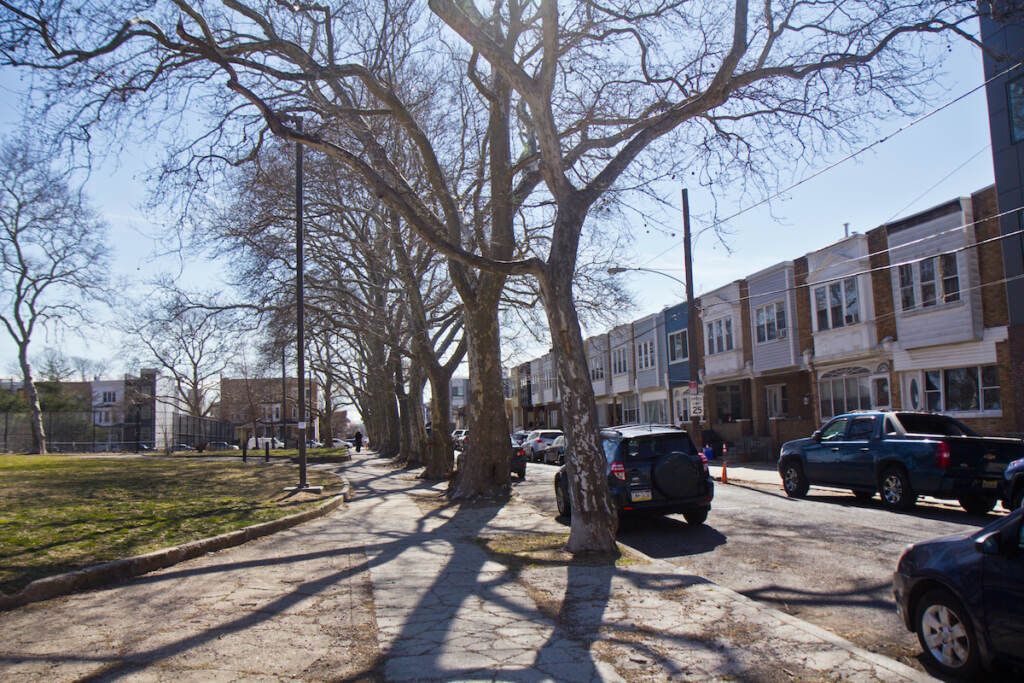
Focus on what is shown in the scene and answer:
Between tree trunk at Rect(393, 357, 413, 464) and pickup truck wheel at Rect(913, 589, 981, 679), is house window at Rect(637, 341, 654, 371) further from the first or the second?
pickup truck wheel at Rect(913, 589, 981, 679)

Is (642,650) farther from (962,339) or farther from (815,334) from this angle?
(815,334)

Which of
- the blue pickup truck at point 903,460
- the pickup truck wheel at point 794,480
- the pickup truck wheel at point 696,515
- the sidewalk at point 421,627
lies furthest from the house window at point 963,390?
the sidewalk at point 421,627

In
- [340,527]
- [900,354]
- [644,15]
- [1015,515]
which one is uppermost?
[644,15]

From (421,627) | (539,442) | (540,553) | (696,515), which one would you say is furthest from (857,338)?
(421,627)

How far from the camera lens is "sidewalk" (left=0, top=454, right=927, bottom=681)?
4.85 metres

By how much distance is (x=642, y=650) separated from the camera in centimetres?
522

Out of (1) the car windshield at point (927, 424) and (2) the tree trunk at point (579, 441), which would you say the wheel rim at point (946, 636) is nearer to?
A: (2) the tree trunk at point (579, 441)

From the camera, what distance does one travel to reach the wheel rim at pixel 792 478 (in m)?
15.2

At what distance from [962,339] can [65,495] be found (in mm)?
22223

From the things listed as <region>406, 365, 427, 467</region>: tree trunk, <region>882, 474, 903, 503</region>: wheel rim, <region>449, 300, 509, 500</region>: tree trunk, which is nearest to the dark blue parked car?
<region>882, 474, 903, 503</region>: wheel rim

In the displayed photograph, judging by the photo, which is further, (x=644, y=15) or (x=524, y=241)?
(x=524, y=241)

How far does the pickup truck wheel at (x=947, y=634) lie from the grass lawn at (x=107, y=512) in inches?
300

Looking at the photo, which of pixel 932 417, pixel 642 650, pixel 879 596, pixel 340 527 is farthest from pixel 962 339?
pixel 642 650

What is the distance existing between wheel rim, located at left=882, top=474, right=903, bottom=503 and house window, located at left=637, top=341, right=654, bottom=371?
28.1m
